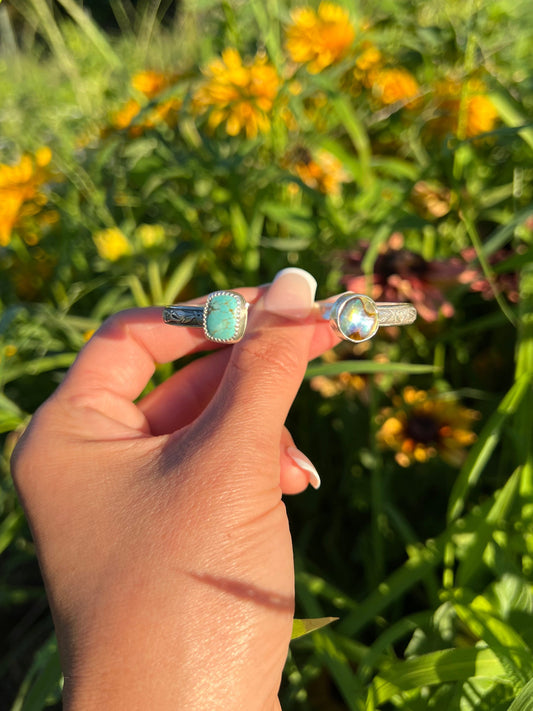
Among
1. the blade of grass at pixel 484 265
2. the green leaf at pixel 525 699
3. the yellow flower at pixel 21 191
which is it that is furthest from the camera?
the yellow flower at pixel 21 191

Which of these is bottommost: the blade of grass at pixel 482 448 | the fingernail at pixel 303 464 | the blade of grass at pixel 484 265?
the blade of grass at pixel 482 448

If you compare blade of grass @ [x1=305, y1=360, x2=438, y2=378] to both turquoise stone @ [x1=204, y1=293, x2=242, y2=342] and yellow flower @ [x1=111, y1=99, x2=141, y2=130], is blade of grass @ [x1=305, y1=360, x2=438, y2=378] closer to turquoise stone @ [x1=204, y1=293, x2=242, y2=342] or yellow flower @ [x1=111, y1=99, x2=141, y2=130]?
turquoise stone @ [x1=204, y1=293, x2=242, y2=342]

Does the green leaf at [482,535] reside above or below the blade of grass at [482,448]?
below

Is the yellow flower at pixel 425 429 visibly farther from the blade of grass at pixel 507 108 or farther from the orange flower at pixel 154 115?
the orange flower at pixel 154 115

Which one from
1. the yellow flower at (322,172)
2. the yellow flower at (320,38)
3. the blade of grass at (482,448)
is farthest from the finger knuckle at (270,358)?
the yellow flower at (320,38)

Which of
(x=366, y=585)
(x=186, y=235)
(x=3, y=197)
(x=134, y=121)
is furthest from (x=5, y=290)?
(x=366, y=585)

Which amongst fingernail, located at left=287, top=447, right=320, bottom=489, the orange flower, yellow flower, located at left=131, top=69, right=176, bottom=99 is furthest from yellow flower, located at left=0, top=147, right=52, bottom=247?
fingernail, located at left=287, top=447, right=320, bottom=489

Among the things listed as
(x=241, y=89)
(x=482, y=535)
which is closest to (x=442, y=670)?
(x=482, y=535)
